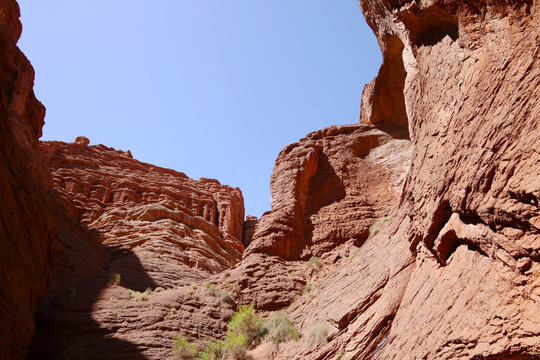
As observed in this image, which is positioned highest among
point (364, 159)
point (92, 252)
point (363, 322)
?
point (364, 159)

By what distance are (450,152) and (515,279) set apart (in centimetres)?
327

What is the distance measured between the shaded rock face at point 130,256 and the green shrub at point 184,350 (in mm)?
309

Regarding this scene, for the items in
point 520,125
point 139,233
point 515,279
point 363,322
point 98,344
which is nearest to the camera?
point 515,279

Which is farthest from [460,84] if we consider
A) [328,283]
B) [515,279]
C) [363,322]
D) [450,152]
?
[328,283]

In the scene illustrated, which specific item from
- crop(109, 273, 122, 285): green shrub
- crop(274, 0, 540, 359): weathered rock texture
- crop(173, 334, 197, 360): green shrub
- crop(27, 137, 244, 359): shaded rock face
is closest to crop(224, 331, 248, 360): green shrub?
crop(173, 334, 197, 360): green shrub

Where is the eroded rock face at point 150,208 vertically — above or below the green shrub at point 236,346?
above

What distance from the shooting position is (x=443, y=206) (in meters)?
9.37

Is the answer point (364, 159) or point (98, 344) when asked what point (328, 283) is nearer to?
point (98, 344)

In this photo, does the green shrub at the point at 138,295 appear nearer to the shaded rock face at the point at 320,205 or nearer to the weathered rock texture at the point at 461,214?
the shaded rock face at the point at 320,205

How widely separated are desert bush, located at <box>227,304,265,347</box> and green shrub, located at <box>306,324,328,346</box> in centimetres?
304

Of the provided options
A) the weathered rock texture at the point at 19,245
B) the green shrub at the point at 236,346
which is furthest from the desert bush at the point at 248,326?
the weathered rock texture at the point at 19,245

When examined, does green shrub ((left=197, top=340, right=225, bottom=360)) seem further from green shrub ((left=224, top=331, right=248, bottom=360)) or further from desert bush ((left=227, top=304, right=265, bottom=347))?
desert bush ((left=227, top=304, right=265, bottom=347))

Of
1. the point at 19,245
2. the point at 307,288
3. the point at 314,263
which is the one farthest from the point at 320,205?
the point at 19,245

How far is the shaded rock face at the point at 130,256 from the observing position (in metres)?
15.1
